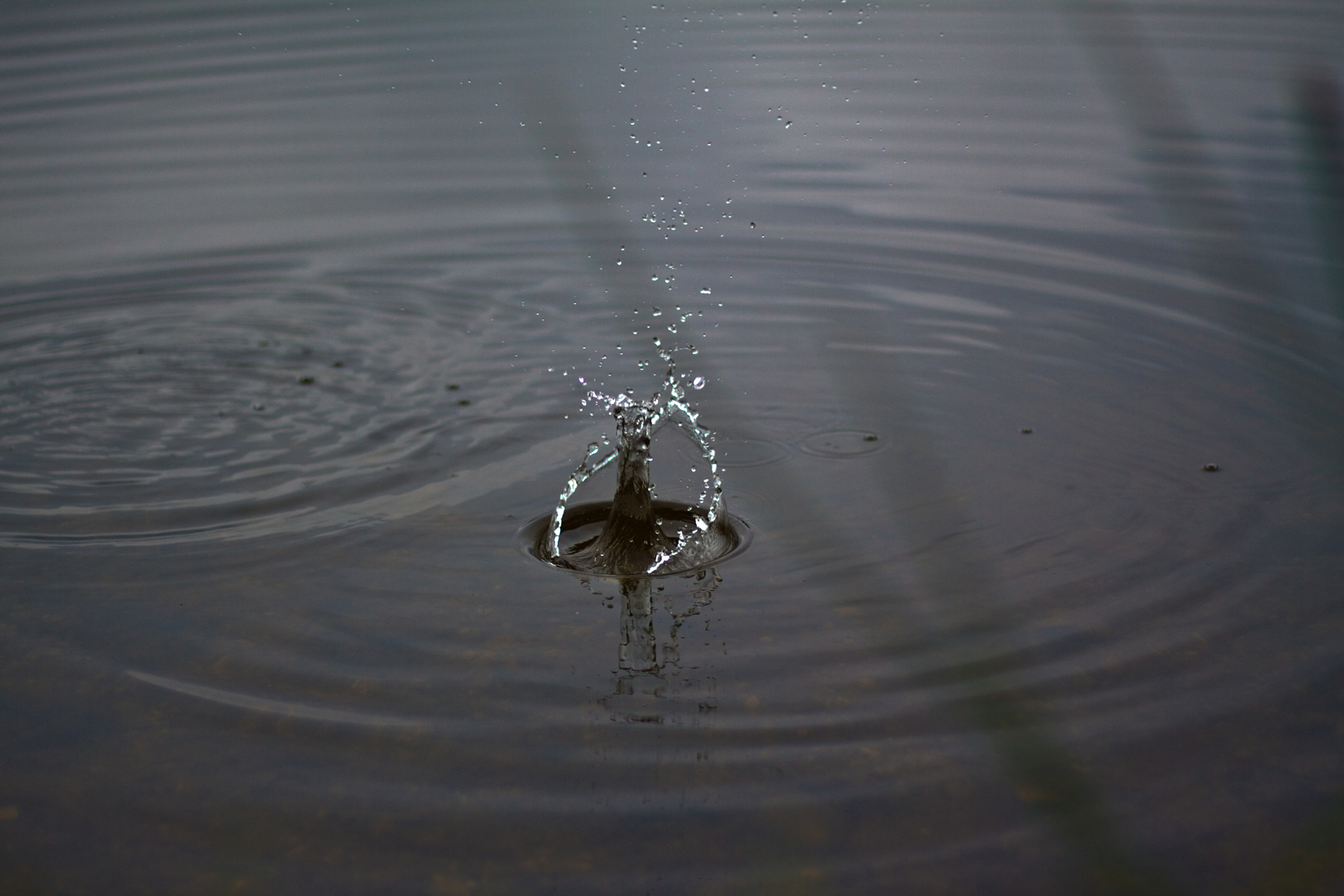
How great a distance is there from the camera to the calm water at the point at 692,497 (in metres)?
2.87

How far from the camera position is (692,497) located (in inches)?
197

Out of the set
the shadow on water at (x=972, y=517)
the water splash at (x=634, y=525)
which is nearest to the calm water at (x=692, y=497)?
the shadow on water at (x=972, y=517)

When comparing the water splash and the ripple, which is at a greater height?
the ripple

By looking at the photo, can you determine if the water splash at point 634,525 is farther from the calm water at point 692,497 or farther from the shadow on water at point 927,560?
the shadow on water at point 927,560

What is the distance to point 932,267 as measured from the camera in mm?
7688

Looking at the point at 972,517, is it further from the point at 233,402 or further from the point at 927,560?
the point at 233,402

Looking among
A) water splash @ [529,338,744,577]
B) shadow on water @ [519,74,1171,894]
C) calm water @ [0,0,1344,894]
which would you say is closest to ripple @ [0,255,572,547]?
calm water @ [0,0,1344,894]

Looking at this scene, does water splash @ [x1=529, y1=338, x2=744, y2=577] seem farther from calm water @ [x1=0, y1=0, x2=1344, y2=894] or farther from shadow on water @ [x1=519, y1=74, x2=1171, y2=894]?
shadow on water @ [x1=519, y1=74, x2=1171, y2=894]

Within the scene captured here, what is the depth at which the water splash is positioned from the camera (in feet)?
14.6

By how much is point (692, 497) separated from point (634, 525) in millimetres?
459

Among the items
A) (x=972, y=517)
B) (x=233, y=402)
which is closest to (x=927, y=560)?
(x=972, y=517)

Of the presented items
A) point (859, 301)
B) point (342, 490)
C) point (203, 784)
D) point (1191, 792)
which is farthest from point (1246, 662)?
point (859, 301)

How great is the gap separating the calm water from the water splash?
117 mm

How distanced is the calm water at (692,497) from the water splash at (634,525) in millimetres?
117
